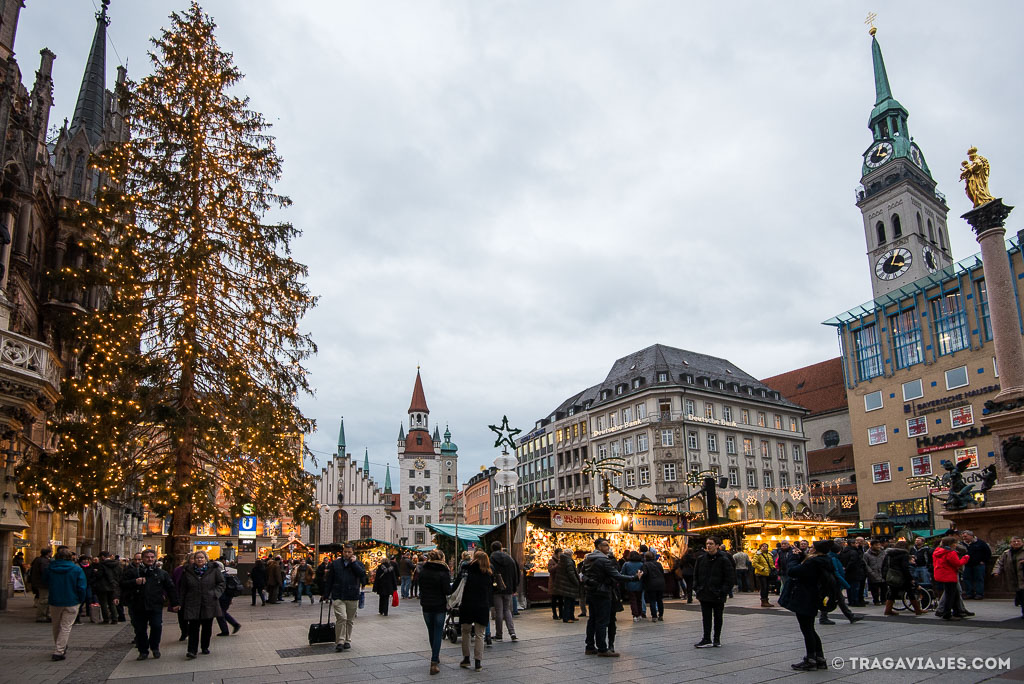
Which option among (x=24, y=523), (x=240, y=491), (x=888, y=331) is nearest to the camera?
(x=240, y=491)

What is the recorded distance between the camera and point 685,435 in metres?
62.5

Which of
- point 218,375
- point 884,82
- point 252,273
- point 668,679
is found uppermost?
point 884,82

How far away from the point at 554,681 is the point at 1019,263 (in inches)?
1953

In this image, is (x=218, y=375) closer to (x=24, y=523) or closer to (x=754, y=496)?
(x=24, y=523)

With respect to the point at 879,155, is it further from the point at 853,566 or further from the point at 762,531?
the point at 853,566

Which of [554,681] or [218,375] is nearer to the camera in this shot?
[554,681]

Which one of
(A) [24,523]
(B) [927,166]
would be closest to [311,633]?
(A) [24,523]

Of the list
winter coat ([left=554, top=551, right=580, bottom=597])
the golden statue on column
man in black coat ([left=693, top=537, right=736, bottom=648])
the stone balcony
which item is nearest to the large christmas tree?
the stone balcony

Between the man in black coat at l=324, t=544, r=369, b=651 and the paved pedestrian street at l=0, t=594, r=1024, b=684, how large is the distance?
356 millimetres

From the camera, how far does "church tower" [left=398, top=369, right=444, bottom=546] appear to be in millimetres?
102125

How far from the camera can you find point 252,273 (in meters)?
18.3

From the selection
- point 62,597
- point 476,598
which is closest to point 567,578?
point 476,598

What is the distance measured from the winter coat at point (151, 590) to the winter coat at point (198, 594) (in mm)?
443

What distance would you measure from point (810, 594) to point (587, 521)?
43.8ft
